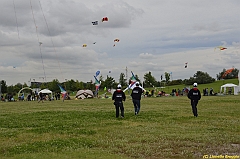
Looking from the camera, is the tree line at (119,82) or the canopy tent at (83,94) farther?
the tree line at (119,82)

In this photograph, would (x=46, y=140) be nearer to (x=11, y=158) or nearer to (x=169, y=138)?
(x=11, y=158)

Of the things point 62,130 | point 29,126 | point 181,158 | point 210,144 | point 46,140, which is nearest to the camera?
point 181,158

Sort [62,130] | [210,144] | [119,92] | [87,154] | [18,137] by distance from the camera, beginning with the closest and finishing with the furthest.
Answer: [87,154], [210,144], [18,137], [62,130], [119,92]

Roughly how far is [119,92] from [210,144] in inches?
409

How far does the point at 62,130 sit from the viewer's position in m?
15.1

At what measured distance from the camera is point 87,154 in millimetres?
9984

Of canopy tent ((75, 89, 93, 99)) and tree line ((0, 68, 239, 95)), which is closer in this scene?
canopy tent ((75, 89, 93, 99))

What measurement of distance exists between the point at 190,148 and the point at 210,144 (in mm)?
946

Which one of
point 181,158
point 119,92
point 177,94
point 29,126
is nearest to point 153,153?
point 181,158

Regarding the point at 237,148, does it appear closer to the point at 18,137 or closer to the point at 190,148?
the point at 190,148

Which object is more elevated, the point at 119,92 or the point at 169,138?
the point at 119,92

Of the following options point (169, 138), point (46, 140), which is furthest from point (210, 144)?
point (46, 140)

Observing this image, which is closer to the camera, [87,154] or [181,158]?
[181,158]

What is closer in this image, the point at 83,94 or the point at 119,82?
the point at 83,94
